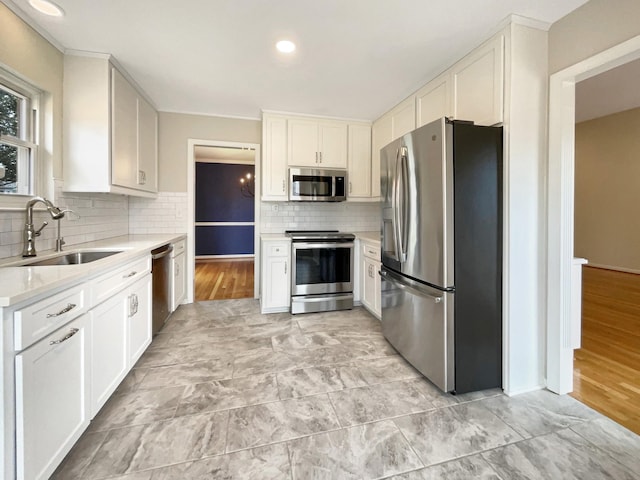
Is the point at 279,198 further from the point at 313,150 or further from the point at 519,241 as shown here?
the point at 519,241

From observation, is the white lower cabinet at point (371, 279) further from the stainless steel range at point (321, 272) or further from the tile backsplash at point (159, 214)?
the tile backsplash at point (159, 214)

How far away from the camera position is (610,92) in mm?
4031

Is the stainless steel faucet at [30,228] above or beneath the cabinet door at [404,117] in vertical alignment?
beneath

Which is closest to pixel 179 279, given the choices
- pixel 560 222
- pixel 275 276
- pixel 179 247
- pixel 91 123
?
pixel 179 247

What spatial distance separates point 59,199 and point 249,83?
1.88 meters

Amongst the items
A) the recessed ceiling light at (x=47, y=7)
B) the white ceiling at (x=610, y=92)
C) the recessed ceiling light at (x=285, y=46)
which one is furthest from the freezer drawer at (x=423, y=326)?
the white ceiling at (x=610, y=92)

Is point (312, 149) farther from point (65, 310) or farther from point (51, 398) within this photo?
point (51, 398)

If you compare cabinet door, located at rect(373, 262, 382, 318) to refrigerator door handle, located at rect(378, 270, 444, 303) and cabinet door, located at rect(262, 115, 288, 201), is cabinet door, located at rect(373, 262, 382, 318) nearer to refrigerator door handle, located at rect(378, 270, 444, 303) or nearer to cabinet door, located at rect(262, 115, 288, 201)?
refrigerator door handle, located at rect(378, 270, 444, 303)

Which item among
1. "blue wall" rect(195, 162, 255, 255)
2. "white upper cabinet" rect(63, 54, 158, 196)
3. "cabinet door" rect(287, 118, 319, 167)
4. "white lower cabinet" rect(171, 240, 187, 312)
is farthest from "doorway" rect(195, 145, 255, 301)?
"white upper cabinet" rect(63, 54, 158, 196)

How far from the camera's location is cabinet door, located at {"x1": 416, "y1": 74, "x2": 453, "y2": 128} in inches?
94.8

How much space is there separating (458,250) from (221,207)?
640cm

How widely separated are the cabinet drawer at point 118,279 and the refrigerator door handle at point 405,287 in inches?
75.9

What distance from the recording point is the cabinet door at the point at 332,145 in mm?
3682

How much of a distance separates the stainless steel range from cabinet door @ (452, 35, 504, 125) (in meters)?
1.79
